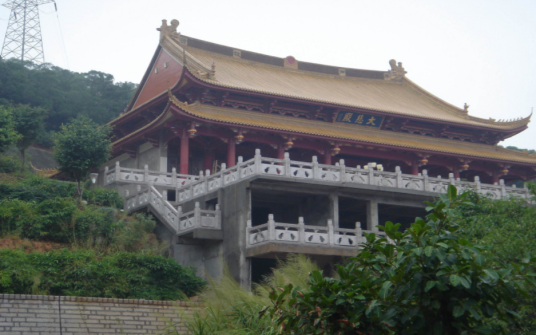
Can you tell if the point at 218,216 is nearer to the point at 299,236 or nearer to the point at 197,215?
Result: the point at 197,215

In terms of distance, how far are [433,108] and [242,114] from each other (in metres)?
14.0

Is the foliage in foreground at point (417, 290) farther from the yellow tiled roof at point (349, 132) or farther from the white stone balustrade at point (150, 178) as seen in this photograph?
the yellow tiled roof at point (349, 132)

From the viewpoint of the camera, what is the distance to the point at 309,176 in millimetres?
21562

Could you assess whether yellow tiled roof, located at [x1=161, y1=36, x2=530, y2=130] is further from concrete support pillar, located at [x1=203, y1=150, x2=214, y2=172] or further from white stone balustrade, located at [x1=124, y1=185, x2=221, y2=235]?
white stone balustrade, located at [x1=124, y1=185, x2=221, y2=235]

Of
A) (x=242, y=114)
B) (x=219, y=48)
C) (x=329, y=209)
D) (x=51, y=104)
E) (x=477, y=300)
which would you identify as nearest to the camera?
(x=477, y=300)

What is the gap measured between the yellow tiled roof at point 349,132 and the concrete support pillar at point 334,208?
7765 mm

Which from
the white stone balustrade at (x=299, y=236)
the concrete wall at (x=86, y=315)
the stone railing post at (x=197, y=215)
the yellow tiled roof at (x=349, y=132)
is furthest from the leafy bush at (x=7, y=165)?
the concrete wall at (x=86, y=315)

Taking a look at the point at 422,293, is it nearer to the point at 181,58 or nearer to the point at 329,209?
the point at 329,209

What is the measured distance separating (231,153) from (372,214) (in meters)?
8.51

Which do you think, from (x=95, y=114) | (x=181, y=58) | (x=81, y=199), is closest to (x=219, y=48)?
(x=181, y=58)

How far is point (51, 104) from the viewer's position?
51.6 metres

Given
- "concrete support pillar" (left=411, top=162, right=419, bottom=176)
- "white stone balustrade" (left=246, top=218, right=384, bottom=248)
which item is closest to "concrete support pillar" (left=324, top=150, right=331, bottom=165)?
"concrete support pillar" (left=411, top=162, right=419, bottom=176)

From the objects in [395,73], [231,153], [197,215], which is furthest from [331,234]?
[395,73]

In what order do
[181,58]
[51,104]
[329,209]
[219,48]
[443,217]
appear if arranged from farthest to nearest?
[51,104] < [219,48] < [181,58] < [329,209] < [443,217]
